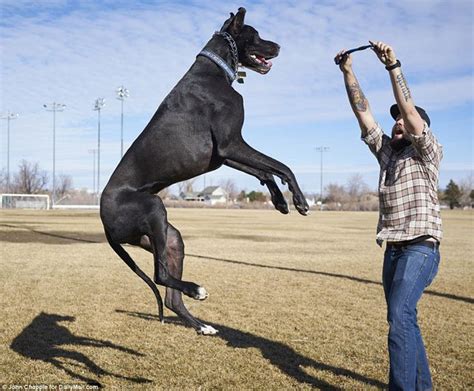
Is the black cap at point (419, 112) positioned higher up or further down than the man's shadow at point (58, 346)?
higher up

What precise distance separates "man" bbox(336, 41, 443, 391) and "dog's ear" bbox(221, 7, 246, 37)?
3.94 ft

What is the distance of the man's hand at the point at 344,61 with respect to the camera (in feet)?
18.0

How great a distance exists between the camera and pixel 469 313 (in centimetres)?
1087

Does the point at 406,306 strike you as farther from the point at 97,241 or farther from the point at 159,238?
the point at 97,241

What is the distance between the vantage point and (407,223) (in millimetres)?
5047

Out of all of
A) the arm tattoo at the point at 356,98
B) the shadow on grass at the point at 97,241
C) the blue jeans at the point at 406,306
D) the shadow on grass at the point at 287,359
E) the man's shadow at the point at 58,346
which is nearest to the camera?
the blue jeans at the point at 406,306

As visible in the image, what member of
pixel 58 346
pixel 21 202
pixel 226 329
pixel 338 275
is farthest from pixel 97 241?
pixel 21 202

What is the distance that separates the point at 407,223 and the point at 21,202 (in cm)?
8694

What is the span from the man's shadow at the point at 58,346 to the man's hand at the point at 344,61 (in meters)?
4.27

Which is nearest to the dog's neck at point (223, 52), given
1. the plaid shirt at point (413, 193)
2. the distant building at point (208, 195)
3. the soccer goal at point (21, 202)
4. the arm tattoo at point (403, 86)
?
the arm tattoo at point (403, 86)

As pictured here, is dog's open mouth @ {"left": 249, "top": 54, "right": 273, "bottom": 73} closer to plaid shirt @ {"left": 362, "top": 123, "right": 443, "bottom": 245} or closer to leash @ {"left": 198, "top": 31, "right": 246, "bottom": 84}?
leash @ {"left": 198, "top": 31, "right": 246, "bottom": 84}

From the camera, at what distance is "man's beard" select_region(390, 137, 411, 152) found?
5.25m

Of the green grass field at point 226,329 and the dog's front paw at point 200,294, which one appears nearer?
the dog's front paw at point 200,294

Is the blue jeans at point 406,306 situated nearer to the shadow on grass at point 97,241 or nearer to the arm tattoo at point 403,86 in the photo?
the arm tattoo at point 403,86
